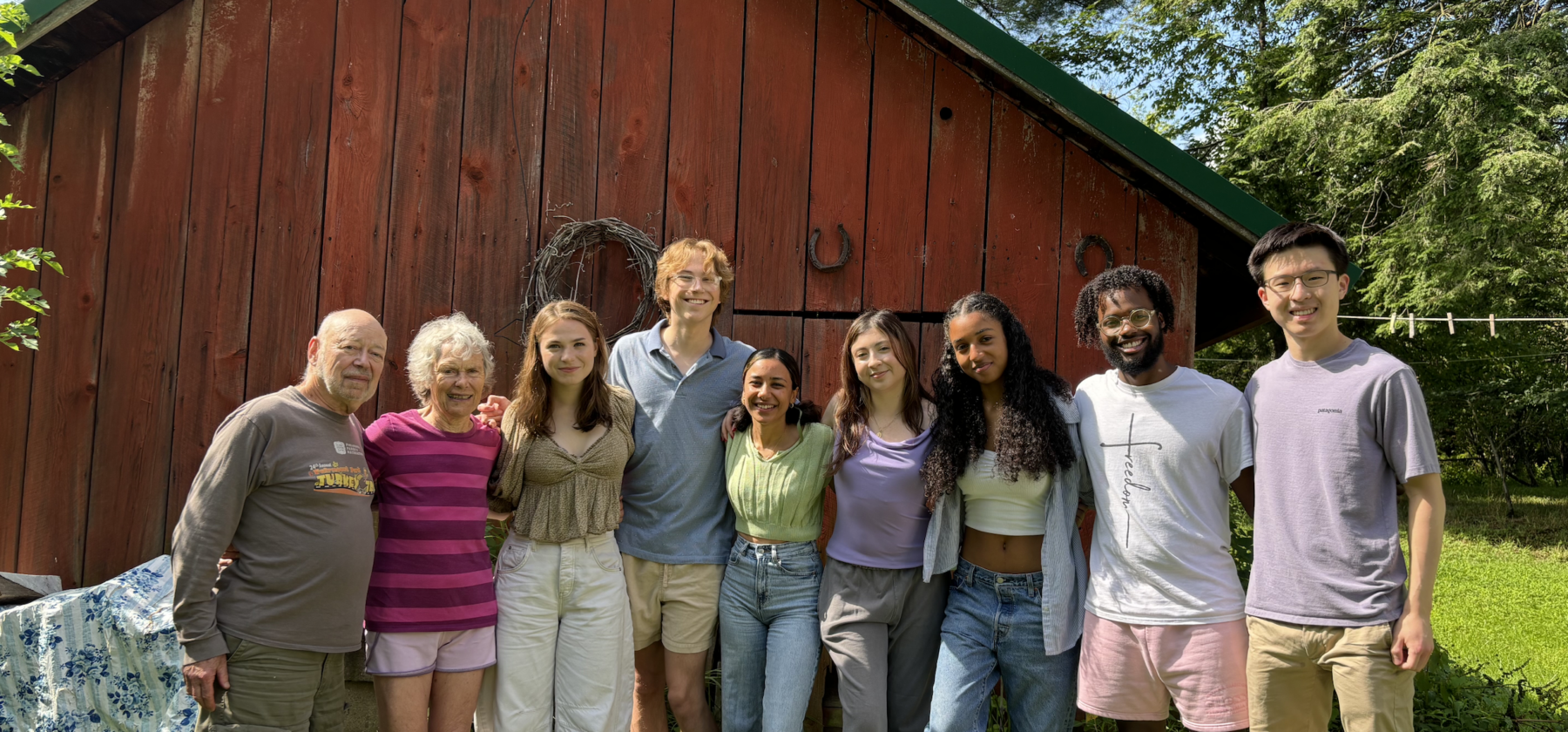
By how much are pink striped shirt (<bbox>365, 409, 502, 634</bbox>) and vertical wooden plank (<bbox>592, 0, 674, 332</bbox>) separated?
145 cm

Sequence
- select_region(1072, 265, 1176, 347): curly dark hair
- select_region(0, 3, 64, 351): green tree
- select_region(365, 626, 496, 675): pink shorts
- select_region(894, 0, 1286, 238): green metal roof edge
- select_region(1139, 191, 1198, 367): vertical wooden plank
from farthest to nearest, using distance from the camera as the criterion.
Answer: select_region(1139, 191, 1198, 367): vertical wooden plank < select_region(894, 0, 1286, 238): green metal roof edge < select_region(0, 3, 64, 351): green tree < select_region(1072, 265, 1176, 347): curly dark hair < select_region(365, 626, 496, 675): pink shorts

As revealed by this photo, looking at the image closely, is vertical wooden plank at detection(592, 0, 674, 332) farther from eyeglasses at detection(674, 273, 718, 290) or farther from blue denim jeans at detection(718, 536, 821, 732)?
blue denim jeans at detection(718, 536, 821, 732)

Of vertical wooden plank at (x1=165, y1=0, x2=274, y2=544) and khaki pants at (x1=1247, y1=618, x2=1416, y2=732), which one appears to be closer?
khaki pants at (x1=1247, y1=618, x2=1416, y2=732)

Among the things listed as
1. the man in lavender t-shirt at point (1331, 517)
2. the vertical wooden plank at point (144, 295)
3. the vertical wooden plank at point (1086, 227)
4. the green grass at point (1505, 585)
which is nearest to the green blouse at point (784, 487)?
the man in lavender t-shirt at point (1331, 517)

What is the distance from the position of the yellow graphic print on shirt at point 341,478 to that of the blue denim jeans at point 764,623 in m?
1.11

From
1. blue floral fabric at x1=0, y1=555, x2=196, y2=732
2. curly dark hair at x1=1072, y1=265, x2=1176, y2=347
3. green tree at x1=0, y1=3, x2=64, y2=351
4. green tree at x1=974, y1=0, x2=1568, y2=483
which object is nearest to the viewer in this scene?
curly dark hair at x1=1072, y1=265, x2=1176, y2=347

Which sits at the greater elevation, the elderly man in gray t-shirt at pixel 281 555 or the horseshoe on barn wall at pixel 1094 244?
the horseshoe on barn wall at pixel 1094 244

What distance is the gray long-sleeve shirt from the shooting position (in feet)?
8.22

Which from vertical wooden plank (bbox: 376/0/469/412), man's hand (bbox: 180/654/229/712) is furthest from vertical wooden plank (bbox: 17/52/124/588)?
man's hand (bbox: 180/654/229/712)

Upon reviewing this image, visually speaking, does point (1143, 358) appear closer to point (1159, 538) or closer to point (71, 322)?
point (1159, 538)

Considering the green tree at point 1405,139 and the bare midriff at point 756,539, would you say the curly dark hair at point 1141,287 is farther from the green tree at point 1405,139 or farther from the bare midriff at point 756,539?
the green tree at point 1405,139

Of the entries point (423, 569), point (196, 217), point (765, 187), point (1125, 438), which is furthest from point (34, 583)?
point (1125, 438)

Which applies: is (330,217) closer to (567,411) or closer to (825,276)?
(567,411)

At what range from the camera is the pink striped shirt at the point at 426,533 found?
2.80 m
